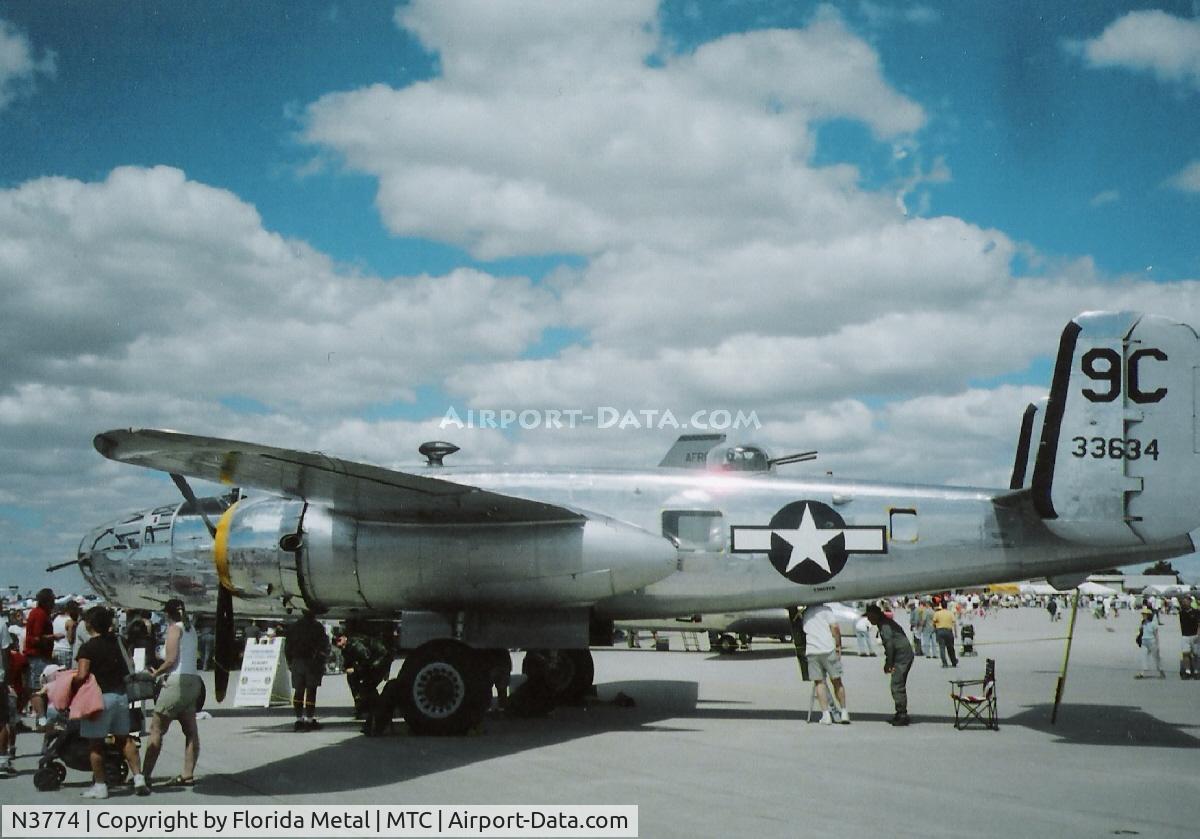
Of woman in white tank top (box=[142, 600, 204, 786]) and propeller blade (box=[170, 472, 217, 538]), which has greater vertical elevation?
propeller blade (box=[170, 472, 217, 538])

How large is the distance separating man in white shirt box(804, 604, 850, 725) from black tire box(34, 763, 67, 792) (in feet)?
28.9

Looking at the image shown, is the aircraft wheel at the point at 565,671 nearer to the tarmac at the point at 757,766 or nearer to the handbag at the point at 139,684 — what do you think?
the tarmac at the point at 757,766

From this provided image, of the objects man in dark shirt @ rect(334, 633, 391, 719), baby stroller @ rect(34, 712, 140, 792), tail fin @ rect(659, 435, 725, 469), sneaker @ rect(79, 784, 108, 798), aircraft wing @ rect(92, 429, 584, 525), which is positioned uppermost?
tail fin @ rect(659, 435, 725, 469)

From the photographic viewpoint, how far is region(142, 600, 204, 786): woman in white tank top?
860cm

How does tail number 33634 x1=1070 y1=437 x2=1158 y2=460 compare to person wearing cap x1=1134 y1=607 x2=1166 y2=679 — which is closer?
tail number 33634 x1=1070 y1=437 x2=1158 y2=460

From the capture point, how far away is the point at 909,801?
26.5 ft

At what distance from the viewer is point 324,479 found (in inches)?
422

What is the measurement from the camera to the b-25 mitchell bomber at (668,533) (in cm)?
1116

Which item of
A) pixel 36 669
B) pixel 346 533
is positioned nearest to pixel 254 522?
pixel 346 533

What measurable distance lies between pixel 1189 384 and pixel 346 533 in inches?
395

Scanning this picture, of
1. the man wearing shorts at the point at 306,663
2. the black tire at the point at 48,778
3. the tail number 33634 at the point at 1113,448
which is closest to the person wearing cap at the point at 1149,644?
the tail number 33634 at the point at 1113,448

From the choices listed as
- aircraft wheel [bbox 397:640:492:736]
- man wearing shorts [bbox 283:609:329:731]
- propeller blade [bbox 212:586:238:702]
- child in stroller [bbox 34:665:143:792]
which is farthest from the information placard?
child in stroller [bbox 34:665:143:792]

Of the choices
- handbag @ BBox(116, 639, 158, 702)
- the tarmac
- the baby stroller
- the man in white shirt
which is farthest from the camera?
the man in white shirt

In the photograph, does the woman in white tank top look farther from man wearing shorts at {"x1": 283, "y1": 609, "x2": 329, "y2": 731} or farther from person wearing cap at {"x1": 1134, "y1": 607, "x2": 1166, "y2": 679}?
person wearing cap at {"x1": 1134, "y1": 607, "x2": 1166, "y2": 679}
